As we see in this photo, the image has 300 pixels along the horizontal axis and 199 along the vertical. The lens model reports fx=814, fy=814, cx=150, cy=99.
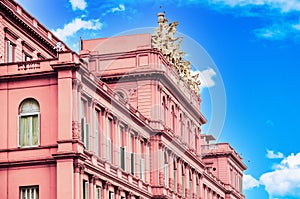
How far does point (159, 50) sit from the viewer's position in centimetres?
8369

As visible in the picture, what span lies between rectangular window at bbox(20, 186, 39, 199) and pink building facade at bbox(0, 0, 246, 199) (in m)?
0.07

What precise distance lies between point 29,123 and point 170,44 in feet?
102

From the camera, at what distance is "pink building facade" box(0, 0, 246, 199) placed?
59.7 meters

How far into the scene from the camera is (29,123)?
61000mm

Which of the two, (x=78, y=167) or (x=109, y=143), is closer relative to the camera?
(x=78, y=167)

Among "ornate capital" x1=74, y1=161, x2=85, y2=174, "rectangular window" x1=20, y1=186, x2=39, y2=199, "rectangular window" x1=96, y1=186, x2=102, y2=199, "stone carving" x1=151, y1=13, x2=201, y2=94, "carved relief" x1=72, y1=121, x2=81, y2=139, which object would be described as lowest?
"rectangular window" x1=20, y1=186, x2=39, y2=199

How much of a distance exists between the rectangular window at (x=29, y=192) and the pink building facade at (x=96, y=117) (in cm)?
7

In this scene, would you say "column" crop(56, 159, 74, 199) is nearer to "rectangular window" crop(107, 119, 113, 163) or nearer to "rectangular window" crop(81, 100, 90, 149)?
"rectangular window" crop(81, 100, 90, 149)

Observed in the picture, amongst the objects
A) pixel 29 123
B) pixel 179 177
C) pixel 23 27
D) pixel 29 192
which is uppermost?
pixel 23 27

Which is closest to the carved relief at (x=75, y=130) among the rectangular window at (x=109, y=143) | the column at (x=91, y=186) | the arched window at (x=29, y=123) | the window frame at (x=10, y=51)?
the arched window at (x=29, y=123)

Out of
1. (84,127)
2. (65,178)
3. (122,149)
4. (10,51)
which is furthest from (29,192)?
(10,51)

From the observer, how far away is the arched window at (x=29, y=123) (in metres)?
60.7

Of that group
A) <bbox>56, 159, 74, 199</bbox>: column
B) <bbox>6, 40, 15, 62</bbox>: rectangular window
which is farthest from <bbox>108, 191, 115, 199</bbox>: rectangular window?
<bbox>6, 40, 15, 62</bbox>: rectangular window

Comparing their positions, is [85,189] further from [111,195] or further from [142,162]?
[142,162]
